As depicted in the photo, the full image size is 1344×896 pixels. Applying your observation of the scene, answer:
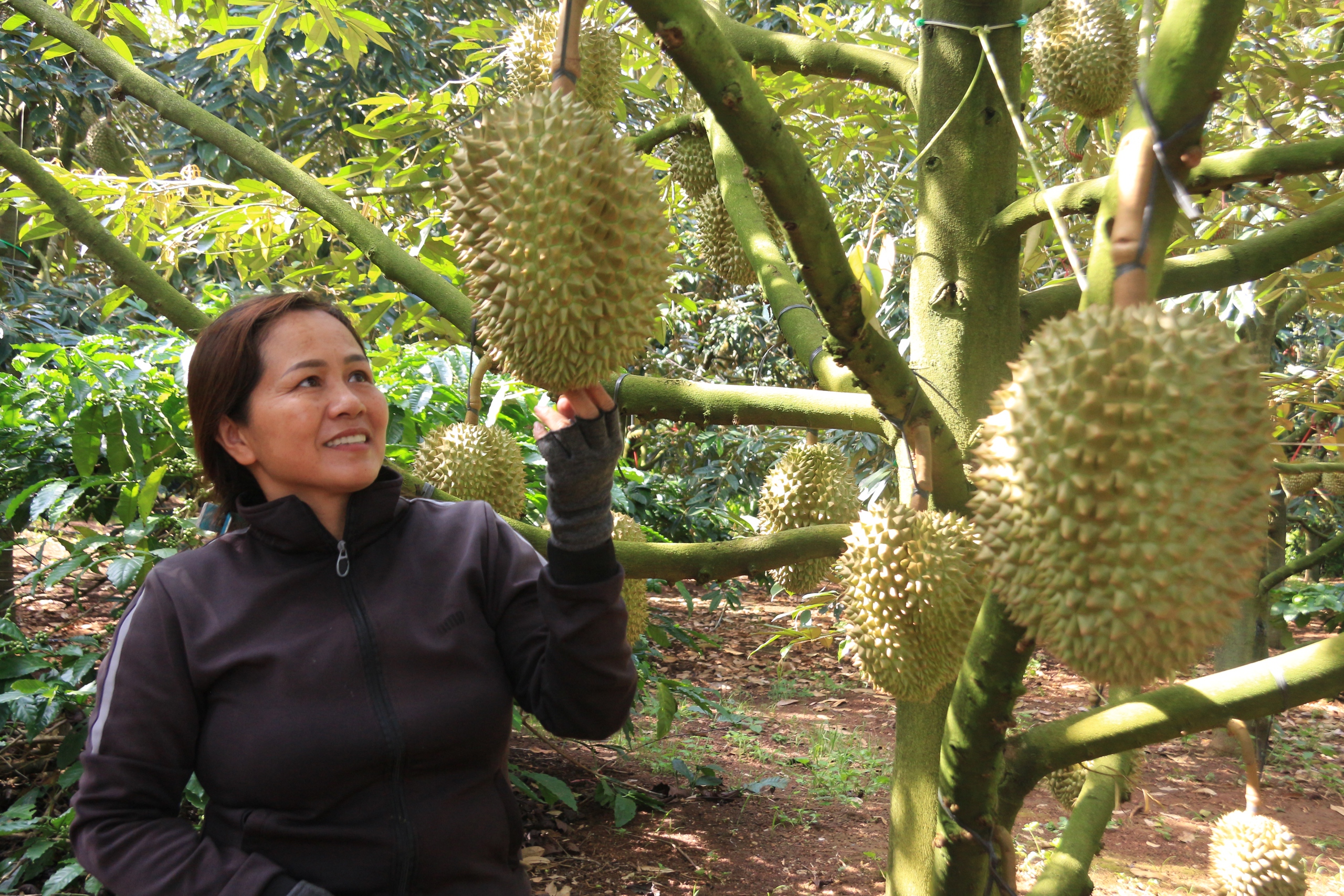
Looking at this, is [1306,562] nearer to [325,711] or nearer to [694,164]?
[694,164]

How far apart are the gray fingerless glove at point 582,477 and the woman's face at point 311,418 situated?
36 cm

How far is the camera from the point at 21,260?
5270 mm

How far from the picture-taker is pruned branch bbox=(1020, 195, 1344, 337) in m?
1.38

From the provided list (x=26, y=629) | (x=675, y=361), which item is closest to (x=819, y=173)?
(x=675, y=361)

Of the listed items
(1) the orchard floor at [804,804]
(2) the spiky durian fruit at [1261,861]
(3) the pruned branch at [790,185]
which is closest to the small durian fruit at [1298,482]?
(1) the orchard floor at [804,804]

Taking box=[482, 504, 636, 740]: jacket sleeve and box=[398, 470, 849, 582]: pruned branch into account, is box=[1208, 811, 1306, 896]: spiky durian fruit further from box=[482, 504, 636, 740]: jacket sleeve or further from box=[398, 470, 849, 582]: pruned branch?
box=[482, 504, 636, 740]: jacket sleeve

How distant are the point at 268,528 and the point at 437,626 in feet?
0.99

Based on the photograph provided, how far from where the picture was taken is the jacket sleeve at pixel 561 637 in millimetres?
1349

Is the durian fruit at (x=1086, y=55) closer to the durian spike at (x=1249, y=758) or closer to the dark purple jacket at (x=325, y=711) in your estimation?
the durian spike at (x=1249, y=758)

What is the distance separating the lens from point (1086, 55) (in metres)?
1.98

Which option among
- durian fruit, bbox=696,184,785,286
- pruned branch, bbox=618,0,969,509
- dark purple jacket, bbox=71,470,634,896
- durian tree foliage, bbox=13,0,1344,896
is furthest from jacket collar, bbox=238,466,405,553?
durian fruit, bbox=696,184,785,286

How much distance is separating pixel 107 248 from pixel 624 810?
2597mm

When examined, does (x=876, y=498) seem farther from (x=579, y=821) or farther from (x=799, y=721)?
(x=799, y=721)

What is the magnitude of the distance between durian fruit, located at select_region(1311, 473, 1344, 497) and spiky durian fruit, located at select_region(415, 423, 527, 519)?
3967 mm
